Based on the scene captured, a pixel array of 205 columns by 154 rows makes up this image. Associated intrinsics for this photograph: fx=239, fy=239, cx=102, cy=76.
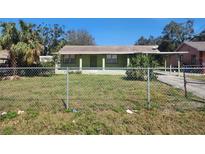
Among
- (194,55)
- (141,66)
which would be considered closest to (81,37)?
(194,55)

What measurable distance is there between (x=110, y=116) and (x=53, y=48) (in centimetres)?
3628

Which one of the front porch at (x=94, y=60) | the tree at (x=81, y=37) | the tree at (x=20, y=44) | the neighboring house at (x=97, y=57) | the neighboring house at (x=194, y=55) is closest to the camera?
the tree at (x=20, y=44)

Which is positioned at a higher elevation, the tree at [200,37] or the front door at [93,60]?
the tree at [200,37]

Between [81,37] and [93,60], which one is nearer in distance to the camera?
[93,60]

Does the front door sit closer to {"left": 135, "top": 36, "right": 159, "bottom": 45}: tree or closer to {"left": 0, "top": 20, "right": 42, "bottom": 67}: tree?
{"left": 0, "top": 20, "right": 42, "bottom": 67}: tree

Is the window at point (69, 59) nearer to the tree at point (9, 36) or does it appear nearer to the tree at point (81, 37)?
the tree at point (9, 36)

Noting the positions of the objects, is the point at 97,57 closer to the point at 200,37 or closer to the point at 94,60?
the point at 94,60

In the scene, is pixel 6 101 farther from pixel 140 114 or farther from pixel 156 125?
pixel 156 125

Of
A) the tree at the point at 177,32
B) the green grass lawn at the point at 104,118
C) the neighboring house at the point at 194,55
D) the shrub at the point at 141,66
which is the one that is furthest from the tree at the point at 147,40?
the green grass lawn at the point at 104,118

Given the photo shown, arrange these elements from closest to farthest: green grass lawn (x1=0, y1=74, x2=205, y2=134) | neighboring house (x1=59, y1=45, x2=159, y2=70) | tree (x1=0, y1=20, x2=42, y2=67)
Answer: green grass lawn (x1=0, y1=74, x2=205, y2=134) → tree (x1=0, y1=20, x2=42, y2=67) → neighboring house (x1=59, y1=45, x2=159, y2=70)

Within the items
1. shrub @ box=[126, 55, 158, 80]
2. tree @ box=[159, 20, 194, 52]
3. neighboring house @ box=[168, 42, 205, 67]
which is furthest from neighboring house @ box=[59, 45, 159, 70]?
tree @ box=[159, 20, 194, 52]

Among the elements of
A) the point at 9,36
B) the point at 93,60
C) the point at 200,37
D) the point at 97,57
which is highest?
the point at 200,37
